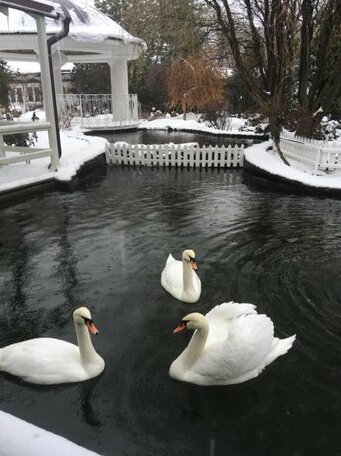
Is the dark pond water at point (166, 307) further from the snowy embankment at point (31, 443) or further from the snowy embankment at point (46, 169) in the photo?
the snowy embankment at point (31, 443)

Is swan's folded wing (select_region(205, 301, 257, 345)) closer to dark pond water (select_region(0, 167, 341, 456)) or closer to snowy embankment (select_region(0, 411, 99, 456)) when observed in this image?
dark pond water (select_region(0, 167, 341, 456))

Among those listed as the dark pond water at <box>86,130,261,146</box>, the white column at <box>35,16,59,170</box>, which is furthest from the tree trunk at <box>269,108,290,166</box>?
the white column at <box>35,16,59,170</box>

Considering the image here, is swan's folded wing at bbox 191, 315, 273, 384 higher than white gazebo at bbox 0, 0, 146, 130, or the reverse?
white gazebo at bbox 0, 0, 146, 130

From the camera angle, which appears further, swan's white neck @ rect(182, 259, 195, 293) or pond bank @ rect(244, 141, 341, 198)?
pond bank @ rect(244, 141, 341, 198)

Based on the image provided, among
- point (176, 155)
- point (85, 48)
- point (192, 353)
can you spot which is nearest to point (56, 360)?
point (192, 353)

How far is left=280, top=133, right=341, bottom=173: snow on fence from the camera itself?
10883 mm

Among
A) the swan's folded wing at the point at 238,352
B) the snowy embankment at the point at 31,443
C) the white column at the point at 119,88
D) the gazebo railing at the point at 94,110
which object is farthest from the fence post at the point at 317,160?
the white column at the point at 119,88

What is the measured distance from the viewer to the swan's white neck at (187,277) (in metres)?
4.67

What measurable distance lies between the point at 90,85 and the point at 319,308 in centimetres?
4154

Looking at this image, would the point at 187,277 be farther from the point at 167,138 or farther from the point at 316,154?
the point at 167,138

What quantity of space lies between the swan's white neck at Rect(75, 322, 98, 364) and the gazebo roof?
16630 mm

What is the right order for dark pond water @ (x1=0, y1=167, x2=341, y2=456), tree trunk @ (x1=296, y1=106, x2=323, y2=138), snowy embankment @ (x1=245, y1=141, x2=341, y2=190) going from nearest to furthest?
dark pond water @ (x1=0, y1=167, x2=341, y2=456), snowy embankment @ (x1=245, y1=141, x2=341, y2=190), tree trunk @ (x1=296, y1=106, x2=323, y2=138)

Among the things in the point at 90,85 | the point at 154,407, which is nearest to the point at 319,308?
the point at 154,407

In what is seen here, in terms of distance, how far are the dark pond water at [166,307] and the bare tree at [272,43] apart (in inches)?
200
